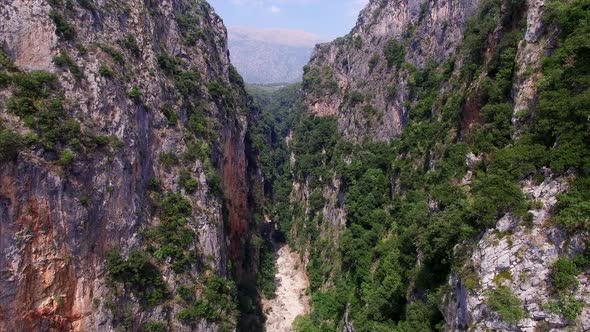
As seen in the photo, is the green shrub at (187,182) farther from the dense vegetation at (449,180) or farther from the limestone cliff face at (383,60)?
the limestone cliff face at (383,60)

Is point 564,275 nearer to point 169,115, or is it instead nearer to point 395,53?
point 169,115

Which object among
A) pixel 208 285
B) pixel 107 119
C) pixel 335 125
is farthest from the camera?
pixel 335 125

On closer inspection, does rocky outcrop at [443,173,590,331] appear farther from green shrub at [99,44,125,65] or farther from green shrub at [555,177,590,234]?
green shrub at [99,44,125,65]

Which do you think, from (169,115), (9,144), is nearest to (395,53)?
(169,115)

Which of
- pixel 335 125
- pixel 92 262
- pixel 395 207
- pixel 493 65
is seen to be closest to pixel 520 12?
pixel 493 65

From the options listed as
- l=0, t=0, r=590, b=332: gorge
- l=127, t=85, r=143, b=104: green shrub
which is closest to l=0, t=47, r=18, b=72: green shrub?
l=0, t=0, r=590, b=332: gorge

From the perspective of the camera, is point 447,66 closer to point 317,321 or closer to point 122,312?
point 317,321

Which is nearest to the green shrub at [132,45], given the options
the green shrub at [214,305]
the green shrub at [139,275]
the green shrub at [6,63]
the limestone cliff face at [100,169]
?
the limestone cliff face at [100,169]
